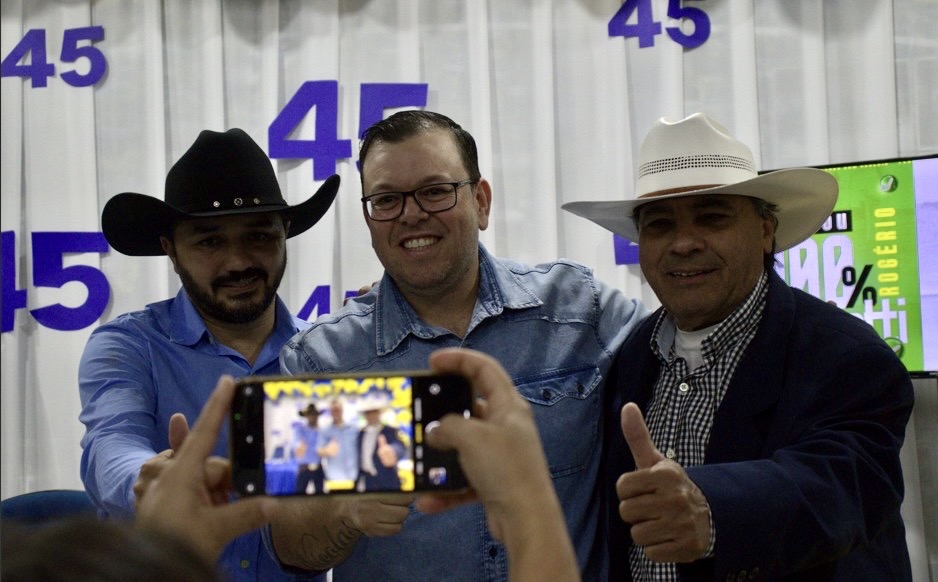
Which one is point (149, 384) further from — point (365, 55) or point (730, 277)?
point (365, 55)

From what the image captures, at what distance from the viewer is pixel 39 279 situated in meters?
3.85

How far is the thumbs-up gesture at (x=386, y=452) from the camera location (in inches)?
41.7

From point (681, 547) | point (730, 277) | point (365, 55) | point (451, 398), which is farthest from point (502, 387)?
point (365, 55)

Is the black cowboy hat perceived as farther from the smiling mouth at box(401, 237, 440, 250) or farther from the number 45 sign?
the number 45 sign

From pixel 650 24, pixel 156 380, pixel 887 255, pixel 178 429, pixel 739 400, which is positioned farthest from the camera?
pixel 650 24

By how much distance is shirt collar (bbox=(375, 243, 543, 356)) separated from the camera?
2.17 metres

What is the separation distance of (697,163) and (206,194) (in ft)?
3.93

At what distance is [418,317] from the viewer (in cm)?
222

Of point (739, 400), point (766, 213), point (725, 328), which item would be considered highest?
point (766, 213)

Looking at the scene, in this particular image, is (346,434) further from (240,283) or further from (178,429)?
(240,283)

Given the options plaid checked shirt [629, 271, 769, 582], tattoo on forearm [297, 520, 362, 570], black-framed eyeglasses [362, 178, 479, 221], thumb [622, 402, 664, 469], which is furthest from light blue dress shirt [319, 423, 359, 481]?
black-framed eyeglasses [362, 178, 479, 221]

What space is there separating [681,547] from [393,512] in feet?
1.36

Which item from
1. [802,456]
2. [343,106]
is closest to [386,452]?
[802,456]

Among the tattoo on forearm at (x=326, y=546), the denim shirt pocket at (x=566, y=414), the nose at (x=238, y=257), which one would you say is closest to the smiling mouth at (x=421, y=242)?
the denim shirt pocket at (x=566, y=414)
